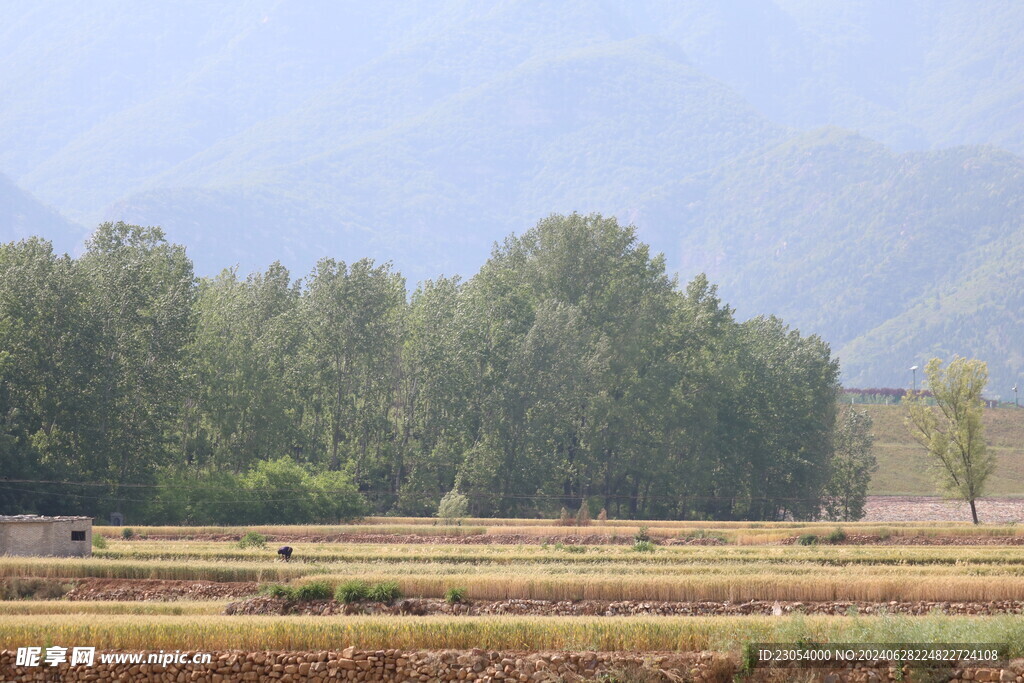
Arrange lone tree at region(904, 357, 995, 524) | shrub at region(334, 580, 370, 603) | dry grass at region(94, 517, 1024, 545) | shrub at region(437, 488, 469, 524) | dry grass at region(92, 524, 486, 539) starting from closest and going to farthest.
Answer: shrub at region(334, 580, 370, 603), dry grass at region(92, 524, 486, 539), dry grass at region(94, 517, 1024, 545), lone tree at region(904, 357, 995, 524), shrub at region(437, 488, 469, 524)

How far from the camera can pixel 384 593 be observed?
3416 centimetres

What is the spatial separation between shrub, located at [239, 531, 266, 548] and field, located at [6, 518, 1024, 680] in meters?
0.65

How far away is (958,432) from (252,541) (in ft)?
133

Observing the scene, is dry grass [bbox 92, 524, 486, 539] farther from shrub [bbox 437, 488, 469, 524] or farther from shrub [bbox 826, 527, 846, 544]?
shrub [bbox 826, 527, 846, 544]

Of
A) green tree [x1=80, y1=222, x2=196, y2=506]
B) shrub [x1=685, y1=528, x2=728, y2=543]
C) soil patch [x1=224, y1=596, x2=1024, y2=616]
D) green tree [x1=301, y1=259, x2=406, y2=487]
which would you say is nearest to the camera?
soil patch [x1=224, y1=596, x2=1024, y2=616]

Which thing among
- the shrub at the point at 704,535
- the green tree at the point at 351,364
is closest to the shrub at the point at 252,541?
the shrub at the point at 704,535

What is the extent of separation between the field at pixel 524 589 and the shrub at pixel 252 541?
0.65m

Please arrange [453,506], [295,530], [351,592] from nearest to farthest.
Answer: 1. [351,592]
2. [295,530]
3. [453,506]

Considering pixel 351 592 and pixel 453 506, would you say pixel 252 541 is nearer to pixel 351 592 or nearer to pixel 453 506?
pixel 351 592

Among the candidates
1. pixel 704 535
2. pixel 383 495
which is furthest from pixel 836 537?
pixel 383 495

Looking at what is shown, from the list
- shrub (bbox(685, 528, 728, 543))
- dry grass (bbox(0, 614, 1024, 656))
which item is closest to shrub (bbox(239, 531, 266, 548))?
shrub (bbox(685, 528, 728, 543))

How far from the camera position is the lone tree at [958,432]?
236ft

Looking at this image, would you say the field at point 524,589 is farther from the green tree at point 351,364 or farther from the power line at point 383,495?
the green tree at point 351,364

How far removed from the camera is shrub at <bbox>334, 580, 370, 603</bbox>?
111 feet
